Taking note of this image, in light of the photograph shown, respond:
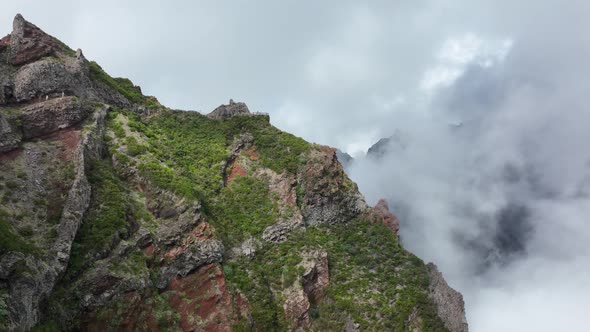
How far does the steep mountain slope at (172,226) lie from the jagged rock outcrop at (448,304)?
0.55ft

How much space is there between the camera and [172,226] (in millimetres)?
40375

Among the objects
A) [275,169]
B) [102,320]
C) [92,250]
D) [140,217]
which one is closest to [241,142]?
[275,169]

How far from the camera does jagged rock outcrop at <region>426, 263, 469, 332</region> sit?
138ft

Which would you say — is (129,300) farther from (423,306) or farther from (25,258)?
(423,306)

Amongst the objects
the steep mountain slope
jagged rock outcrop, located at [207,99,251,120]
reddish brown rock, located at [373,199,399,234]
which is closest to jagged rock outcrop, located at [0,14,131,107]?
the steep mountain slope

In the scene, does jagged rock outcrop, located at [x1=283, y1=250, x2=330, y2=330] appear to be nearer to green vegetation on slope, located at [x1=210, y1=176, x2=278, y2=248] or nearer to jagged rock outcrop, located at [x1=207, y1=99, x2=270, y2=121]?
green vegetation on slope, located at [x1=210, y1=176, x2=278, y2=248]

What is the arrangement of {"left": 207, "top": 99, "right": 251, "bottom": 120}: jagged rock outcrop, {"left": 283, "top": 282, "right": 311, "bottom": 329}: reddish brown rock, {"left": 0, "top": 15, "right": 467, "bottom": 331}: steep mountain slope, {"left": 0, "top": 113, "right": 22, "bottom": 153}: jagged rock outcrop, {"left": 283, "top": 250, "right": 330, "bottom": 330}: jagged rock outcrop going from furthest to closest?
{"left": 207, "top": 99, "right": 251, "bottom": 120}: jagged rock outcrop
{"left": 283, "top": 250, "right": 330, "bottom": 330}: jagged rock outcrop
{"left": 283, "top": 282, "right": 311, "bottom": 329}: reddish brown rock
{"left": 0, "top": 113, "right": 22, "bottom": 153}: jagged rock outcrop
{"left": 0, "top": 15, "right": 467, "bottom": 331}: steep mountain slope

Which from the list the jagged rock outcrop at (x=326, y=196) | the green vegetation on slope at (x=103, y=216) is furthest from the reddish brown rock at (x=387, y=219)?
the green vegetation on slope at (x=103, y=216)

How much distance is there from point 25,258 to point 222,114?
4195 centimetres

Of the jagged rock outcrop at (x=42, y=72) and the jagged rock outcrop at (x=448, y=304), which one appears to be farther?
the jagged rock outcrop at (x=42, y=72)

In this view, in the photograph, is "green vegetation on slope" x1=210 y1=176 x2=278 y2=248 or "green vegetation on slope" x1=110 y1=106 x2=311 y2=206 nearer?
"green vegetation on slope" x1=110 y1=106 x2=311 y2=206

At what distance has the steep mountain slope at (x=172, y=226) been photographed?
32438mm

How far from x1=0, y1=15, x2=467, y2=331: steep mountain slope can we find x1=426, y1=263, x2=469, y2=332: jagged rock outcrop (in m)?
0.17

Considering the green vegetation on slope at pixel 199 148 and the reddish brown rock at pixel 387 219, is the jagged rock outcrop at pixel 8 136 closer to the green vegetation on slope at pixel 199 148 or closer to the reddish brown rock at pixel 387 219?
the green vegetation on slope at pixel 199 148
